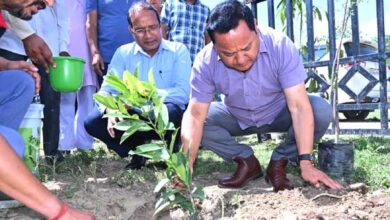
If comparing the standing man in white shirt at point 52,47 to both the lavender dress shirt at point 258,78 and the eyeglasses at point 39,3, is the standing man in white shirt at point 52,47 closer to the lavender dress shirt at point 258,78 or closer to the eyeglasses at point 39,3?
the eyeglasses at point 39,3

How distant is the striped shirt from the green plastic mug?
4.33 feet

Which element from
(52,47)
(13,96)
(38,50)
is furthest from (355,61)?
(13,96)

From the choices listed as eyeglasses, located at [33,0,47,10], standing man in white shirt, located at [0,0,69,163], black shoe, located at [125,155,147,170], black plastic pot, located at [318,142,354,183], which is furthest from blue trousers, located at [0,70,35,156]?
black plastic pot, located at [318,142,354,183]

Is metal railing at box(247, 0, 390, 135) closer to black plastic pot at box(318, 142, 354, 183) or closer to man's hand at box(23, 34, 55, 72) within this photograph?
black plastic pot at box(318, 142, 354, 183)

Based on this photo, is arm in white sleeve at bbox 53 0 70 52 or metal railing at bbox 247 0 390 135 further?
metal railing at bbox 247 0 390 135

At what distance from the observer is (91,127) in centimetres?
337

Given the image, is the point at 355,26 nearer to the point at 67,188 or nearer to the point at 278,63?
the point at 278,63

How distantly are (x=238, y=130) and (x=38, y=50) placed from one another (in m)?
1.34

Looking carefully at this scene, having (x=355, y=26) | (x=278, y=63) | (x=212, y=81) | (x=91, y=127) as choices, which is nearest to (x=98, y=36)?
(x=91, y=127)

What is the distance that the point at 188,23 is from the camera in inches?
164

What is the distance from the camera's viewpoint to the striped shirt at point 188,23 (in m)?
4.16

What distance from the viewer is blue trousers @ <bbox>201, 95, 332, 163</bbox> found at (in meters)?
2.86

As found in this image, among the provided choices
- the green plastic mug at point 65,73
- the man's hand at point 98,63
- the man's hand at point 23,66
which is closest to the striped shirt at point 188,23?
the man's hand at point 98,63

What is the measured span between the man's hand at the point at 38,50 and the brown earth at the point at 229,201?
745 mm
